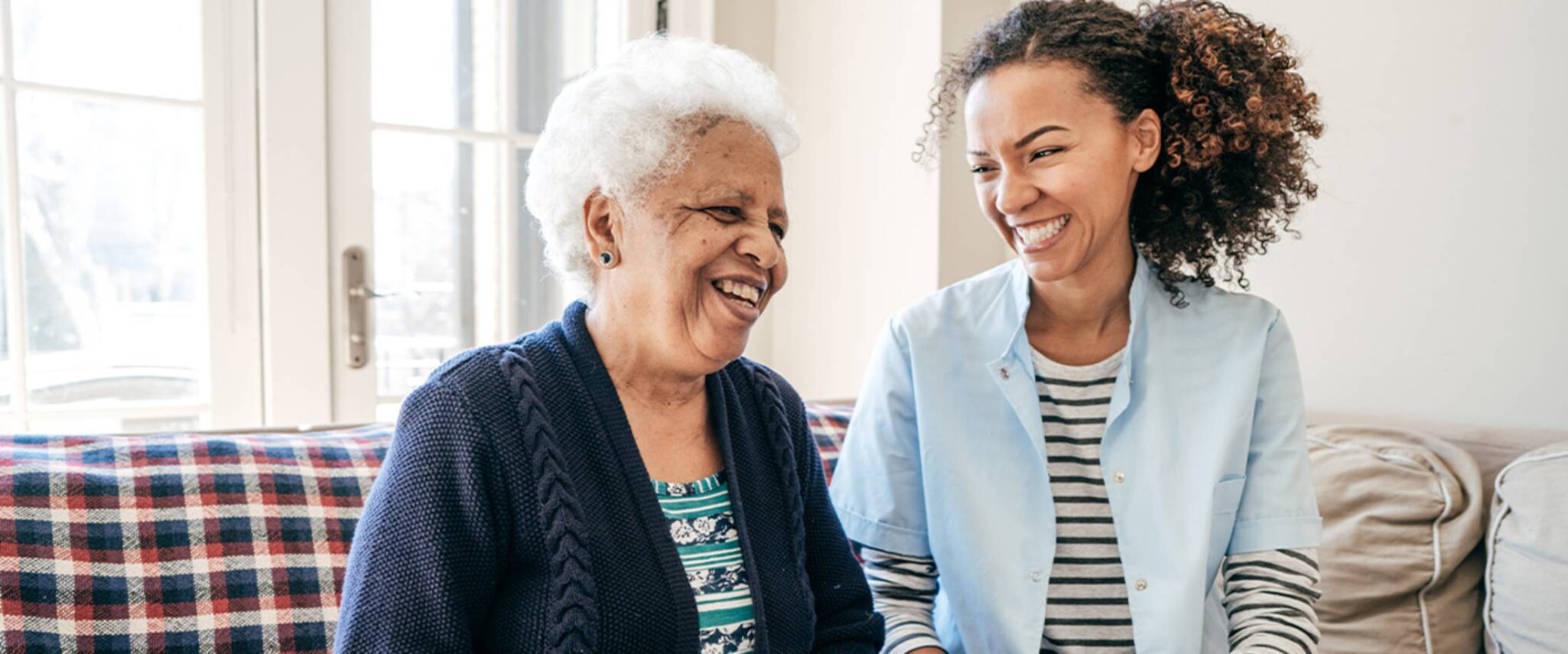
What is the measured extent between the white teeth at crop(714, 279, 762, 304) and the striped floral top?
0.65ft

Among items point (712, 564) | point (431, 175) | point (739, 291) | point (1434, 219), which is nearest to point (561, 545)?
point (712, 564)

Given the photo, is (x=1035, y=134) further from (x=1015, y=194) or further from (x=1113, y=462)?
(x=1113, y=462)

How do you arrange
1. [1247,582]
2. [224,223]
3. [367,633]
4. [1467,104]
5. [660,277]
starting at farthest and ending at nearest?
[224,223] → [1467,104] → [1247,582] → [660,277] → [367,633]

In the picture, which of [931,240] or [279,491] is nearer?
[279,491]

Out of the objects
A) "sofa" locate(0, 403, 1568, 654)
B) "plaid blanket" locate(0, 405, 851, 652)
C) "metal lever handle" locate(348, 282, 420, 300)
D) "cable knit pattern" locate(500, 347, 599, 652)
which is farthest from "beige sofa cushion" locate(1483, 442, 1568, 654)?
"metal lever handle" locate(348, 282, 420, 300)

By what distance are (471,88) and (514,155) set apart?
0.19 m

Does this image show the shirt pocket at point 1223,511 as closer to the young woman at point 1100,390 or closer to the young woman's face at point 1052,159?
the young woman at point 1100,390

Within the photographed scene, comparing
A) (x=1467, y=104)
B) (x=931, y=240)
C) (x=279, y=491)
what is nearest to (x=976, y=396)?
(x=279, y=491)

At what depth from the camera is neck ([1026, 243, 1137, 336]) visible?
4.63 feet

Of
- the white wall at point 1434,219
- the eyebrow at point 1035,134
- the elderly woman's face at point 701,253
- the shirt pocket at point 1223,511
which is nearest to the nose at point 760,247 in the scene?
the elderly woman's face at point 701,253

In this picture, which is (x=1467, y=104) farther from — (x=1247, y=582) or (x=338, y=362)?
(x=338, y=362)

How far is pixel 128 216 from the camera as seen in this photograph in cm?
255

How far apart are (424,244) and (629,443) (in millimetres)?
1948

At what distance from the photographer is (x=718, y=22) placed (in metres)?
3.31
